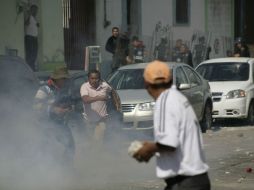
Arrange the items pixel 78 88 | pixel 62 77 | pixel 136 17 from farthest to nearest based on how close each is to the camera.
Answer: pixel 136 17, pixel 78 88, pixel 62 77

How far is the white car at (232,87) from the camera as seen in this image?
1499cm

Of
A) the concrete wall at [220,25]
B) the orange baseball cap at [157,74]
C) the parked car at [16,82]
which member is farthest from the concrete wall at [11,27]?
the orange baseball cap at [157,74]

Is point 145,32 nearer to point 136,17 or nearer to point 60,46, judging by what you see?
point 136,17

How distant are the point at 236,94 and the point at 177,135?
36.2 ft

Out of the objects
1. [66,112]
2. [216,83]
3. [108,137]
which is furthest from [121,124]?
[216,83]

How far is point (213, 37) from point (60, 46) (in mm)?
9946

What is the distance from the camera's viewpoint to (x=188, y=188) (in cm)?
438

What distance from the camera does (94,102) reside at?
10.5 m

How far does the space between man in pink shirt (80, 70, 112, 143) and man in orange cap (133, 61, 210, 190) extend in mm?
5996

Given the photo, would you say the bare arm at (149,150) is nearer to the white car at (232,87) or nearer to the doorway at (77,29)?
the white car at (232,87)

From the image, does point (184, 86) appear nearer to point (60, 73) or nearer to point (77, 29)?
point (60, 73)

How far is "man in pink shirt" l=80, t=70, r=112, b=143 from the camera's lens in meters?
10.5

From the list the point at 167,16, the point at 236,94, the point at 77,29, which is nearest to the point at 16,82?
the point at 236,94

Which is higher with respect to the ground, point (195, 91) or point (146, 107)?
point (195, 91)
